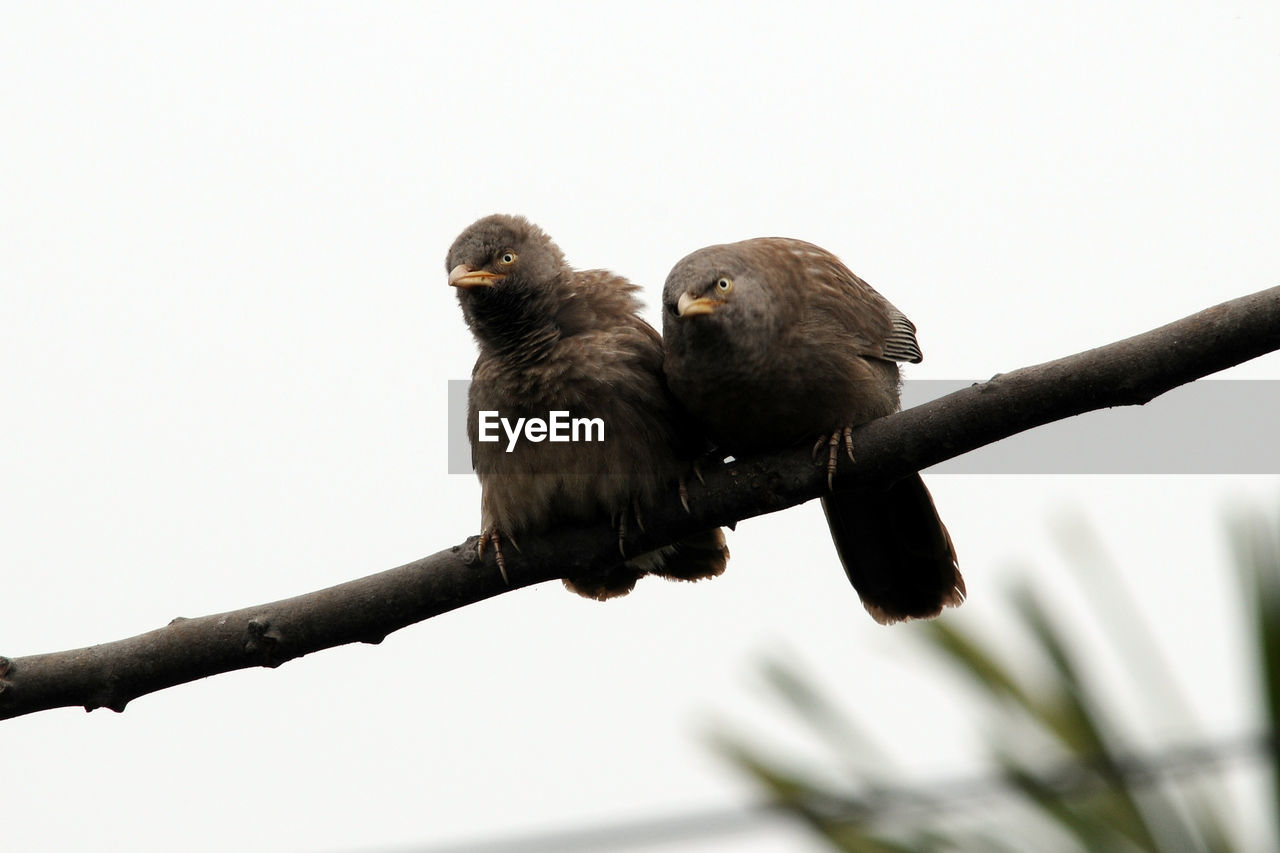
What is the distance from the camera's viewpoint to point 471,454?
4.02 meters

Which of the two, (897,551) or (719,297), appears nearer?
(719,297)

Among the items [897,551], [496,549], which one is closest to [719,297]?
[496,549]

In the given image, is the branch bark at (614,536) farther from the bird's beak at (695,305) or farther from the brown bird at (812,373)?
the bird's beak at (695,305)

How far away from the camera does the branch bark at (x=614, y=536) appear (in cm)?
289

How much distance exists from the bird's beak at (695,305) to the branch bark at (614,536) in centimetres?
40

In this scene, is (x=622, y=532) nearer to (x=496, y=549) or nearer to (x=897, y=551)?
(x=496, y=549)

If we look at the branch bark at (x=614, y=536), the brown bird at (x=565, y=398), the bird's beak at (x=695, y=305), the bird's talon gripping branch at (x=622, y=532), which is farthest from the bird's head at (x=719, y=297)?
the bird's talon gripping branch at (x=622, y=532)

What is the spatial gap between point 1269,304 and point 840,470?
994mm

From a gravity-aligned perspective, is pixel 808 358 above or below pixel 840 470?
above

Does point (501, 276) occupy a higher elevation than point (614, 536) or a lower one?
higher

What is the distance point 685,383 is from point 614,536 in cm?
45

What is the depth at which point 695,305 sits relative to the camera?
3617 millimetres

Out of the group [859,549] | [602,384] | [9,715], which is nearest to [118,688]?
[9,715]

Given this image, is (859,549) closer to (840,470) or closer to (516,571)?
(840,470)
